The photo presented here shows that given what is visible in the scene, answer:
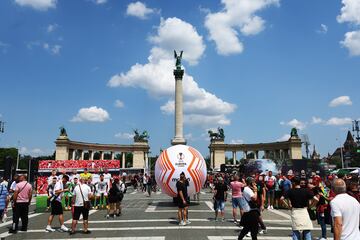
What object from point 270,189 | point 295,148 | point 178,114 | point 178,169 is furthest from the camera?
point 295,148

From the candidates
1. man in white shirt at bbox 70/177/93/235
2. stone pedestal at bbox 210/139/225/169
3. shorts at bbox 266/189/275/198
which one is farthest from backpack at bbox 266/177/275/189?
stone pedestal at bbox 210/139/225/169

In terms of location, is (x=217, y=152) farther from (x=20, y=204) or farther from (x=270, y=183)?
(x=20, y=204)

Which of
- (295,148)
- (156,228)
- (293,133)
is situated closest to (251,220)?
(156,228)

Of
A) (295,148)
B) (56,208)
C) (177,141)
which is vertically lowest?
(56,208)

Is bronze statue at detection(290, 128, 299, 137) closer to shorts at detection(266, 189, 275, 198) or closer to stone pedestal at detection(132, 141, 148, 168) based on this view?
stone pedestal at detection(132, 141, 148, 168)

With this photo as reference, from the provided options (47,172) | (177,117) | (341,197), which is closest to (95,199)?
(341,197)

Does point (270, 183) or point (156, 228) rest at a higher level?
point (270, 183)

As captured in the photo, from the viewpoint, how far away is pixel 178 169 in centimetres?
1572

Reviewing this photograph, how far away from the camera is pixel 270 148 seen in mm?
87938

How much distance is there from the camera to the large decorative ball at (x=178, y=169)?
51.6 ft

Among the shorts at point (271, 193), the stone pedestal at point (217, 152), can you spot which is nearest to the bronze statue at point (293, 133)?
the stone pedestal at point (217, 152)

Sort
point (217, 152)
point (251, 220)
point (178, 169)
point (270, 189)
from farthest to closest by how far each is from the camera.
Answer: point (217, 152), point (270, 189), point (178, 169), point (251, 220)

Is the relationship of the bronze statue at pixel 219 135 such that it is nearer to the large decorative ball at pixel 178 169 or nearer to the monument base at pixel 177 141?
the monument base at pixel 177 141

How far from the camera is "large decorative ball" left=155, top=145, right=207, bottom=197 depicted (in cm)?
1574
